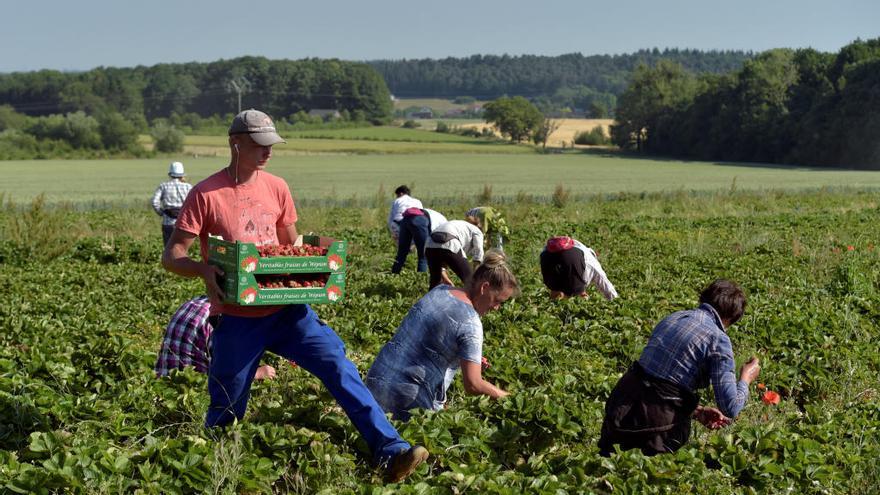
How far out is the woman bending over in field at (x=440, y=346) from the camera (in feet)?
16.7

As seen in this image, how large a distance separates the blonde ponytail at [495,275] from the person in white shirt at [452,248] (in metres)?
5.25

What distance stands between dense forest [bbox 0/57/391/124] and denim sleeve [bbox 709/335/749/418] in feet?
367

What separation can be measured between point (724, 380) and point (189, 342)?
3.46 metres

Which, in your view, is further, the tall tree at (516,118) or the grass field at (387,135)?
the tall tree at (516,118)

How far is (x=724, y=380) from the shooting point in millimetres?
5113

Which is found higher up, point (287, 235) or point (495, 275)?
point (287, 235)

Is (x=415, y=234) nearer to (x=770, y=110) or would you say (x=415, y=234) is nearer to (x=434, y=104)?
(x=770, y=110)

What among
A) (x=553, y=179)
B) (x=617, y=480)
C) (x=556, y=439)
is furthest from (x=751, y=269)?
(x=553, y=179)

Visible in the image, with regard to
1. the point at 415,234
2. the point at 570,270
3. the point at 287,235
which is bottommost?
the point at 415,234

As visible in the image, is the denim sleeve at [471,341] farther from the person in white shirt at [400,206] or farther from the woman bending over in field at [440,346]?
the person in white shirt at [400,206]

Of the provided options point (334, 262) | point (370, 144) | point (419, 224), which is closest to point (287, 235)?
point (334, 262)

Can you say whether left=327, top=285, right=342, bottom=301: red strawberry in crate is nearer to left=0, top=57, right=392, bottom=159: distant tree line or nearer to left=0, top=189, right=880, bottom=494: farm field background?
left=0, top=189, right=880, bottom=494: farm field background

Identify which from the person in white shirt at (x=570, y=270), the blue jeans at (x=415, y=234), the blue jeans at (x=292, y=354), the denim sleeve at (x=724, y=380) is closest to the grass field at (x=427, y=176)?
the blue jeans at (x=415, y=234)

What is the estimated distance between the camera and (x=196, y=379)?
597 cm
